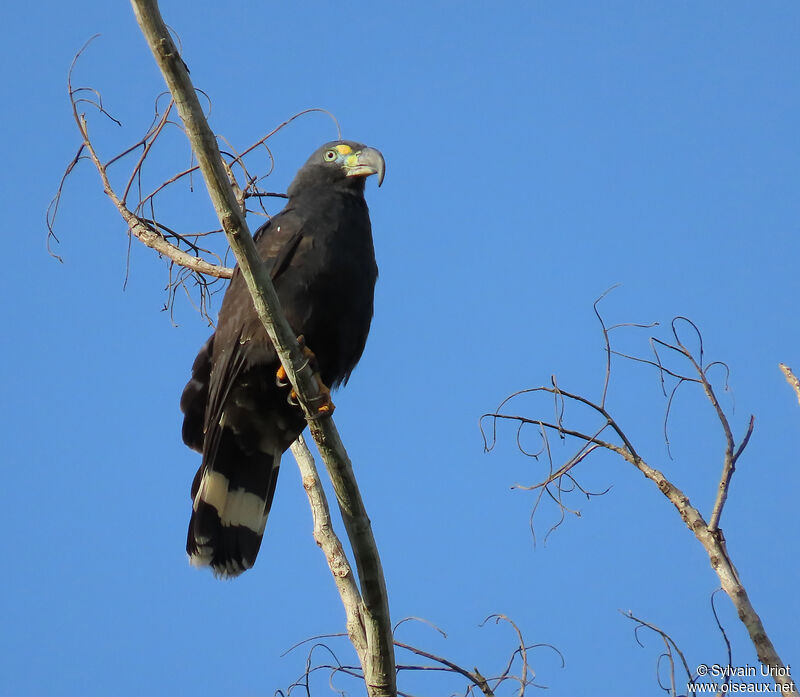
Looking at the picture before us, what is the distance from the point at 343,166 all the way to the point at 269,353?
4.14ft

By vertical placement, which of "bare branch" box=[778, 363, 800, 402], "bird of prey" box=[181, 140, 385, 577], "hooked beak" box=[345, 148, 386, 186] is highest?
"hooked beak" box=[345, 148, 386, 186]

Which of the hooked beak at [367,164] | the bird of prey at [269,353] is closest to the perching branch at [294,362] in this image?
the bird of prey at [269,353]

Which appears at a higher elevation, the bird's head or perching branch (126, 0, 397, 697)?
the bird's head

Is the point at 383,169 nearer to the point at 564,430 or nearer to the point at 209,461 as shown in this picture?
the point at 209,461

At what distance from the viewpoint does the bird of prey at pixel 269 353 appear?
442cm

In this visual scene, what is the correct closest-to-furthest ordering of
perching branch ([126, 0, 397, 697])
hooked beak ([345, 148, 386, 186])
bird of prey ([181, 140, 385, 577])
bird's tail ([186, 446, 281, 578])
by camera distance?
perching branch ([126, 0, 397, 697])
bird of prey ([181, 140, 385, 577])
bird's tail ([186, 446, 281, 578])
hooked beak ([345, 148, 386, 186])

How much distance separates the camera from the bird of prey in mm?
4418

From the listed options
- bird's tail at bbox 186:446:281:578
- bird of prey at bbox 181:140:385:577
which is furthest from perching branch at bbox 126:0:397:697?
bird's tail at bbox 186:446:281:578

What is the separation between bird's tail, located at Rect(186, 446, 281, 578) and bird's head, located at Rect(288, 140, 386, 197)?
63.4 inches

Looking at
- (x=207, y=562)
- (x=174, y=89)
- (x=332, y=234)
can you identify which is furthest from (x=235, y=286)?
(x=174, y=89)

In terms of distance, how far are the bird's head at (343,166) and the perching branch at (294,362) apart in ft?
6.06

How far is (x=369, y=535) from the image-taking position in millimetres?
3494

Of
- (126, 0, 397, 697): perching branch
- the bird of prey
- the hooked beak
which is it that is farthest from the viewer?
the hooked beak

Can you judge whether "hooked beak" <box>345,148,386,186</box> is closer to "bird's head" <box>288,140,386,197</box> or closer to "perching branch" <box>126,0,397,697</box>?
"bird's head" <box>288,140,386,197</box>
